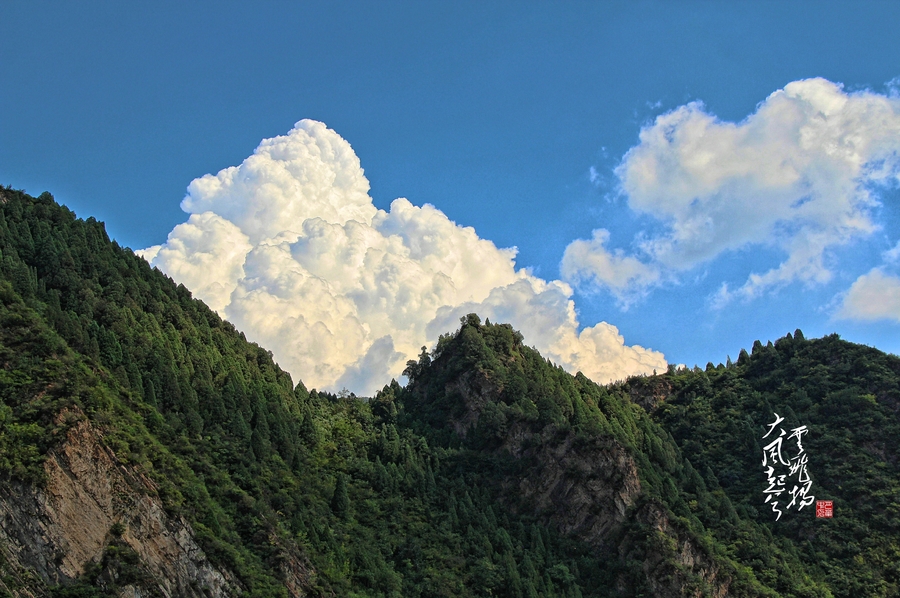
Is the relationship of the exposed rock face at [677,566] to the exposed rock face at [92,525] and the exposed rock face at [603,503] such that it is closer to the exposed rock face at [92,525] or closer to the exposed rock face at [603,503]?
the exposed rock face at [603,503]

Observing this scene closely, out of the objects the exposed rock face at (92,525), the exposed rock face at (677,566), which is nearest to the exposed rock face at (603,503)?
the exposed rock face at (677,566)

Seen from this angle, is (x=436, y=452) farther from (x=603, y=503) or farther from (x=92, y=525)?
(x=92, y=525)

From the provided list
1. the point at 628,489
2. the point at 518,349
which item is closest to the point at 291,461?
the point at 628,489

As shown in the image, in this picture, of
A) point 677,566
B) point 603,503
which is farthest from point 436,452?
point 677,566

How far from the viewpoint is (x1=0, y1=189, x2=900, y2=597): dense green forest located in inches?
3706

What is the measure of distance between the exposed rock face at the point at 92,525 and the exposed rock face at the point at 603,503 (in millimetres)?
52273

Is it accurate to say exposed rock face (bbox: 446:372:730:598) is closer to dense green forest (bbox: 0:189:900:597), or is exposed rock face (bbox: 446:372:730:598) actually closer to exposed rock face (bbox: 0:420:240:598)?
dense green forest (bbox: 0:189:900:597)

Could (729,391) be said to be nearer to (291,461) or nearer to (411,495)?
(411,495)

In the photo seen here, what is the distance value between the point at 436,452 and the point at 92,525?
202 ft

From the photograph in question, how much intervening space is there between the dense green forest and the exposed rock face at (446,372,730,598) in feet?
0.92

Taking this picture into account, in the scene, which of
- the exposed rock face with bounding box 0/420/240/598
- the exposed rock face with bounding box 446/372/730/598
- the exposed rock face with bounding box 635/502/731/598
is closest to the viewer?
the exposed rock face with bounding box 0/420/240/598

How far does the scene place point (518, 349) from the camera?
6383 inches

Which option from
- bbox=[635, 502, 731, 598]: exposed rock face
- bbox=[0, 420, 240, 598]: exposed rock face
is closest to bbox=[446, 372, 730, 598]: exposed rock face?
bbox=[635, 502, 731, 598]: exposed rock face

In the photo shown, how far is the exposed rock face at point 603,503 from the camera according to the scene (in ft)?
372
